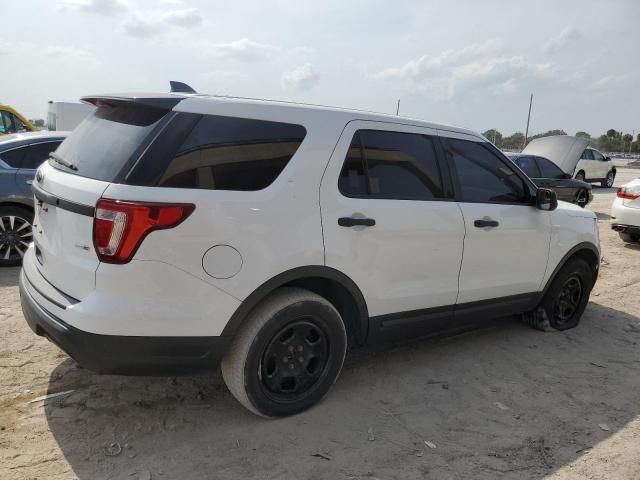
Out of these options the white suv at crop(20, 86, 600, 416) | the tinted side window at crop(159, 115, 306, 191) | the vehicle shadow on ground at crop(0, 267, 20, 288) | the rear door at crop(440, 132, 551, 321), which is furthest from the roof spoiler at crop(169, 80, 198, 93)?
the vehicle shadow on ground at crop(0, 267, 20, 288)

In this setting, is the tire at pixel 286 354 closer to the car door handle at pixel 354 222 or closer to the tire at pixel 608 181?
the car door handle at pixel 354 222

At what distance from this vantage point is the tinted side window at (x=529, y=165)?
12.6 meters

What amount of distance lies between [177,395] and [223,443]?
644 mm

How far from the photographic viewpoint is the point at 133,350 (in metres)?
2.64

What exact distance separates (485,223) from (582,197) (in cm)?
1103

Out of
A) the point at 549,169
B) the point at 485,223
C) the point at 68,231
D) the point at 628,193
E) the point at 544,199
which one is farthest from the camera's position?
the point at 549,169

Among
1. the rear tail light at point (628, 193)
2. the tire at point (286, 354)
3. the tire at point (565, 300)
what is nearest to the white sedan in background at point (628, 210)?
the rear tail light at point (628, 193)

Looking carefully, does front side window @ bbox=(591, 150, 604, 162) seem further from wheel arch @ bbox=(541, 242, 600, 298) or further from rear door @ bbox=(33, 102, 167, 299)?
rear door @ bbox=(33, 102, 167, 299)

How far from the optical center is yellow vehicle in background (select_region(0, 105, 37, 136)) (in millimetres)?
13742

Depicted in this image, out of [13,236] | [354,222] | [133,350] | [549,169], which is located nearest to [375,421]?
[354,222]

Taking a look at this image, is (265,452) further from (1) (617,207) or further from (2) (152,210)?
(1) (617,207)

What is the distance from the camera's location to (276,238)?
288 centimetres

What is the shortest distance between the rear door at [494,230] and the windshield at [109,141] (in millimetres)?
2171

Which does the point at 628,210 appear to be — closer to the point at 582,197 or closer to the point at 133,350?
the point at 582,197
